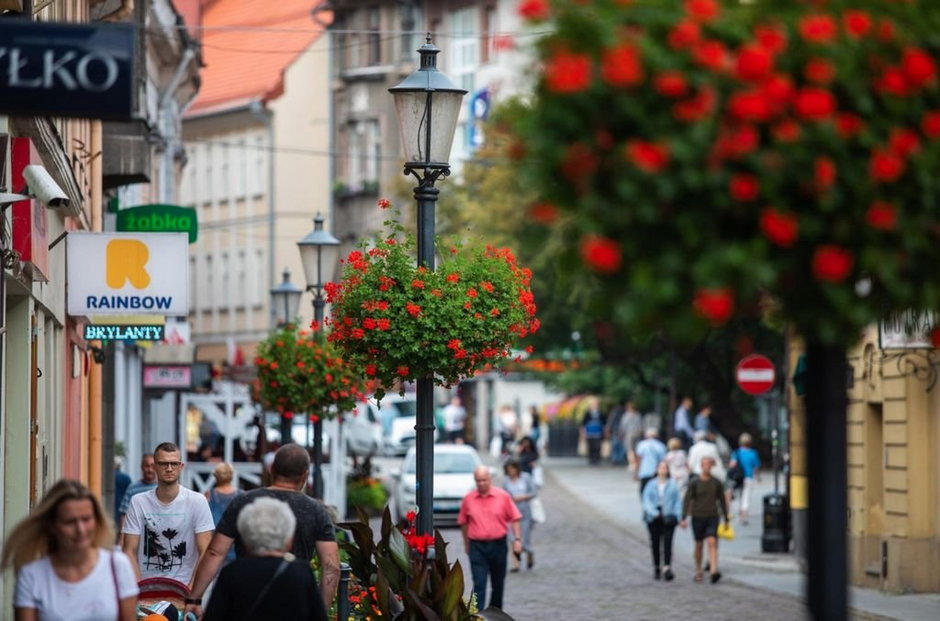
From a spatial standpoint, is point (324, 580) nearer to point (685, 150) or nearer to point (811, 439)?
point (811, 439)

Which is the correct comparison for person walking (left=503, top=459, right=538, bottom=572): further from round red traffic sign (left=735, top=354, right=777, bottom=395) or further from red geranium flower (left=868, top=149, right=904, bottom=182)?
red geranium flower (left=868, top=149, right=904, bottom=182)

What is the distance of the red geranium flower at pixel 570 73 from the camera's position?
589 centimetres

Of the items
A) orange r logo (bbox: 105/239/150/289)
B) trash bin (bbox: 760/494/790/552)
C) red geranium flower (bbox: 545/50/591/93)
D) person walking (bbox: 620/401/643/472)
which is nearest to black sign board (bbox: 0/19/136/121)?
red geranium flower (bbox: 545/50/591/93)

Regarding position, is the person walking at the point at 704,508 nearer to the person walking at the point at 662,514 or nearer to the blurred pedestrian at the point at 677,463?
the person walking at the point at 662,514

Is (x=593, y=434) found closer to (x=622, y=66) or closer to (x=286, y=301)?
(x=286, y=301)

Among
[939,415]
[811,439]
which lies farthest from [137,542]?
[939,415]

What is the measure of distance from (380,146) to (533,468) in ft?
118

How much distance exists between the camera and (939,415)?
24.3 meters

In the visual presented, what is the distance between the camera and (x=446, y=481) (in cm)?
3672

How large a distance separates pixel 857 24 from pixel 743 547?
1090 inches

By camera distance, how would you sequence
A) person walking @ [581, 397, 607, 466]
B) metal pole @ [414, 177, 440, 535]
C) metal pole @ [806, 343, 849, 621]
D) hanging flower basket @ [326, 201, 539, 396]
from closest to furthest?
metal pole @ [806, 343, 849, 621], metal pole @ [414, 177, 440, 535], hanging flower basket @ [326, 201, 539, 396], person walking @ [581, 397, 607, 466]

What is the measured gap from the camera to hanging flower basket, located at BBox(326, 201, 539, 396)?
49.5 ft

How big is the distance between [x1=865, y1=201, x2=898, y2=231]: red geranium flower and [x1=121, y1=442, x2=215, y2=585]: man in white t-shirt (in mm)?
6676

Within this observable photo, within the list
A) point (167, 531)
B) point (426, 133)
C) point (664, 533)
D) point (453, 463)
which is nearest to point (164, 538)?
point (167, 531)
